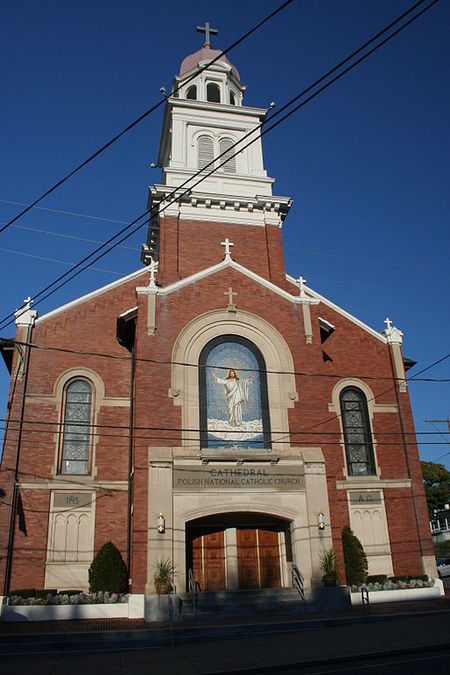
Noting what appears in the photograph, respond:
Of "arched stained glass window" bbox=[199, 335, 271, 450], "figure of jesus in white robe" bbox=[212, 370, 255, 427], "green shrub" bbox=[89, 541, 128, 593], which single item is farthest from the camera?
"figure of jesus in white robe" bbox=[212, 370, 255, 427]

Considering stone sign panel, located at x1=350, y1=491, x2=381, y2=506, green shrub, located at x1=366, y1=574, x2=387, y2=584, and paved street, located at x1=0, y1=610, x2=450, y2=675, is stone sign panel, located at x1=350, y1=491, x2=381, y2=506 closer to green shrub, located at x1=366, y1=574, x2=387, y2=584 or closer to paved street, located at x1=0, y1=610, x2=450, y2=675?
green shrub, located at x1=366, y1=574, x2=387, y2=584

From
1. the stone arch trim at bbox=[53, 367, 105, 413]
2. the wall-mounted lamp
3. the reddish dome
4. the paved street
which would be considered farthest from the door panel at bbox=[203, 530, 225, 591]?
the reddish dome

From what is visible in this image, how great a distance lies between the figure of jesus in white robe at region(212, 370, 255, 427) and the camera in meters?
22.6

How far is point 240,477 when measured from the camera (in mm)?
21281

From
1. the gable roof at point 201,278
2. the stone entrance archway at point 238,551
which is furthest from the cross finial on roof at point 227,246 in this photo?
the stone entrance archway at point 238,551

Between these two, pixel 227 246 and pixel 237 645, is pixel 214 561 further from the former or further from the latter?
pixel 227 246

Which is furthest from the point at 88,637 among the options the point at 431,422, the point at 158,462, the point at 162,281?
the point at 431,422

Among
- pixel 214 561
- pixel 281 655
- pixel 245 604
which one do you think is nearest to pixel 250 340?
pixel 214 561

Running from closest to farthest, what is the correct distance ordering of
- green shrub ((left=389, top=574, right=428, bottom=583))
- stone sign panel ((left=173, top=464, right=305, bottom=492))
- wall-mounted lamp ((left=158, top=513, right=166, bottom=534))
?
wall-mounted lamp ((left=158, top=513, right=166, bottom=534))
stone sign panel ((left=173, top=464, right=305, bottom=492))
green shrub ((left=389, top=574, right=428, bottom=583))

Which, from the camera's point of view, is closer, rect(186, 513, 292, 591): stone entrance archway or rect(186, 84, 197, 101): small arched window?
rect(186, 513, 292, 591): stone entrance archway

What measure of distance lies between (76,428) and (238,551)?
25.7ft

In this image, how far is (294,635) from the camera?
1568 cm

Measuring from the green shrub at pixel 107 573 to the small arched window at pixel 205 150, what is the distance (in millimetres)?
19968

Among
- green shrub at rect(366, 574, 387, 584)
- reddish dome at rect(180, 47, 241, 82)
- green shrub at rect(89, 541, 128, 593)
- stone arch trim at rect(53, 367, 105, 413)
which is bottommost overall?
green shrub at rect(366, 574, 387, 584)
